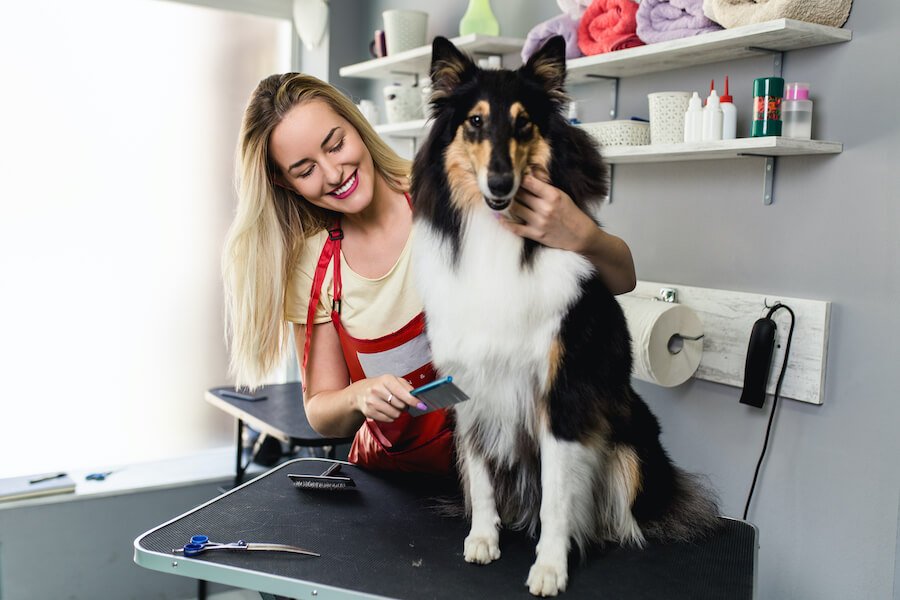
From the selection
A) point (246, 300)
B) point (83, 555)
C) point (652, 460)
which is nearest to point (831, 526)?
point (652, 460)

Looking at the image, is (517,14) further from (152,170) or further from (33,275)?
(33,275)

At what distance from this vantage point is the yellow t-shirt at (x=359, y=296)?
1.77 metres

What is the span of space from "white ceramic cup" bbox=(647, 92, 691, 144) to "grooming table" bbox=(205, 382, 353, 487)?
4.54ft

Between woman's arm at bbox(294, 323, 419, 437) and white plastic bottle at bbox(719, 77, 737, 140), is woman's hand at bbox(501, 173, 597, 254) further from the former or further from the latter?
white plastic bottle at bbox(719, 77, 737, 140)

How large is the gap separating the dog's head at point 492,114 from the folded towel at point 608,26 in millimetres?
1069

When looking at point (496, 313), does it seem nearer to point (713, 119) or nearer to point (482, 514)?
point (482, 514)

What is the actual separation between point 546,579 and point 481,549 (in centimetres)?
15

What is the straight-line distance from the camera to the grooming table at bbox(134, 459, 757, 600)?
1258 millimetres

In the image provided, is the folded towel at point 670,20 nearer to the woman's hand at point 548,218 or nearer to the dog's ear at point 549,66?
the dog's ear at point 549,66

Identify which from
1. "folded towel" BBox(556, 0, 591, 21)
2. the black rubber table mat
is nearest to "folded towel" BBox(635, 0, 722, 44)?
"folded towel" BBox(556, 0, 591, 21)

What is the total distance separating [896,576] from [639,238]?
3.99 feet

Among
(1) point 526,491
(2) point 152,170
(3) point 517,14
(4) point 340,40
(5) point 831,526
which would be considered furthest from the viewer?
(4) point 340,40

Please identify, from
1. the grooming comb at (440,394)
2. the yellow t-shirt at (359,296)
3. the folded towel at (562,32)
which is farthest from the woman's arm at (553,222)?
the folded towel at (562,32)

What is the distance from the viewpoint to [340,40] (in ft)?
12.3
